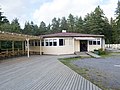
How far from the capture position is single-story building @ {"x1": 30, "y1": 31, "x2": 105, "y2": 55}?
27.5 metres

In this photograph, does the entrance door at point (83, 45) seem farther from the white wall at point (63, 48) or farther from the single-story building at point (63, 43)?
the white wall at point (63, 48)

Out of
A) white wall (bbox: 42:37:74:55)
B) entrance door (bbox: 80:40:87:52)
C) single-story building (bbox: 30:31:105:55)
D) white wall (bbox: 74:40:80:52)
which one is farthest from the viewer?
entrance door (bbox: 80:40:87:52)

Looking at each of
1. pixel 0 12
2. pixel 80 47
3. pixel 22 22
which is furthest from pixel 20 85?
pixel 22 22

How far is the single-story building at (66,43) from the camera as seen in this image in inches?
1083

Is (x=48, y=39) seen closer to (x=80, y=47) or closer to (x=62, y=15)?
(x=80, y=47)

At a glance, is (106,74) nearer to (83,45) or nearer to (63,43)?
(63,43)

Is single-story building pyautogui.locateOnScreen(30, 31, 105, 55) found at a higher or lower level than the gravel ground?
higher

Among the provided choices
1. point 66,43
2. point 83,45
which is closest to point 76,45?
point 83,45

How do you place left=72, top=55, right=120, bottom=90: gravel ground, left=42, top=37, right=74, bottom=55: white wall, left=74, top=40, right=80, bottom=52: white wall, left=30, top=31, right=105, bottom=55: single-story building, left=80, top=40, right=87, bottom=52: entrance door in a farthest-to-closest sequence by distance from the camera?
left=80, top=40, right=87, bottom=52: entrance door → left=74, top=40, right=80, bottom=52: white wall → left=30, top=31, right=105, bottom=55: single-story building → left=42, top=37, right=74, bottom=55: white wall → left=72, top=55, right=120, bottom=90: gravel ground

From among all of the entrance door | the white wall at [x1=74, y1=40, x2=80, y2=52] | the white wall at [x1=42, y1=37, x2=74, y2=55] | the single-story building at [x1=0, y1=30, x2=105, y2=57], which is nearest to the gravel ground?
the white wall at [x1=42, y1=37, x2=74, y2=55]

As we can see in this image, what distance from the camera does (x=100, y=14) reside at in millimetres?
53062

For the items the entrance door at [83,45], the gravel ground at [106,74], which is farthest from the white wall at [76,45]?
the gravel ground at [106,74]

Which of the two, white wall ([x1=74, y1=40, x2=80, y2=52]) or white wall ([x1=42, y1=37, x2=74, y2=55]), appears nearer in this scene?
white wall ([x1=42, y1=37, x2=74, y2=55])

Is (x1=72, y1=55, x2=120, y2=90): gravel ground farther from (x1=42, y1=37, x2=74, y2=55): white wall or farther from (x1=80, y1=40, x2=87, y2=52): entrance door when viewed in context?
(x1=80, y1=40, x2=87, y2=52): entrance door
